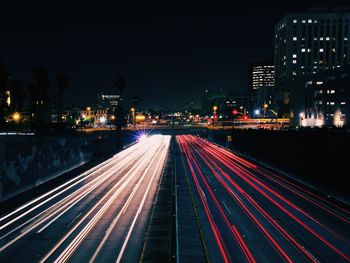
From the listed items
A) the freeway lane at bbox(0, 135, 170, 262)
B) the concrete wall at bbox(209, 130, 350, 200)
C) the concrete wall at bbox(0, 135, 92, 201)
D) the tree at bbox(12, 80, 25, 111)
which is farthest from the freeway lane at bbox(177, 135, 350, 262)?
the tree at bbox(12, 80, 25, 111)

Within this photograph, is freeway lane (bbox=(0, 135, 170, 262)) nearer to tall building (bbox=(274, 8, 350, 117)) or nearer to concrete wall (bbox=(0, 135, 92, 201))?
concrete wall (bbox=(0, 135, 92, 201))

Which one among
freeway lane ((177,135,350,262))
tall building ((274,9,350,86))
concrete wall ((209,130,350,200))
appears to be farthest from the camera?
tall building ((274,9,350,86))

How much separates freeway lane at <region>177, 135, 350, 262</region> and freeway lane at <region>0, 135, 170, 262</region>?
4.13 metres

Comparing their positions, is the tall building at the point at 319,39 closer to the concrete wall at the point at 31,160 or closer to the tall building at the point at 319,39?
the tall building at the point at 319,39

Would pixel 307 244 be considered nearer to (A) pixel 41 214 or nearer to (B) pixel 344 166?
(B) pixel 344 166

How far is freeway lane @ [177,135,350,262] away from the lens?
1605cm

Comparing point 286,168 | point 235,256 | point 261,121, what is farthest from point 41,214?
point 261,121

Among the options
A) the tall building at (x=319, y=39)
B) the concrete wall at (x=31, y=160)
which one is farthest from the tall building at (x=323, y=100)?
the concrete wall at (x=31, y=160)

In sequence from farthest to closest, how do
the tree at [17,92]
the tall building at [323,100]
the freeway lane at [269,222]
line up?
the tree at [17,92], the tall building at [323,100], the freeway lane at [269,222]

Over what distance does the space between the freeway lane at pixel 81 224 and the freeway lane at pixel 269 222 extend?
13.6ft

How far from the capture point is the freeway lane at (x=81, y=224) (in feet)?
52.1

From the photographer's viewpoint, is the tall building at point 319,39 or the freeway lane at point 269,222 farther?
the tall building at point 319,39

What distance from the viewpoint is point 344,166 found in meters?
27.5

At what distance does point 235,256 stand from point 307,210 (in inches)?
399
